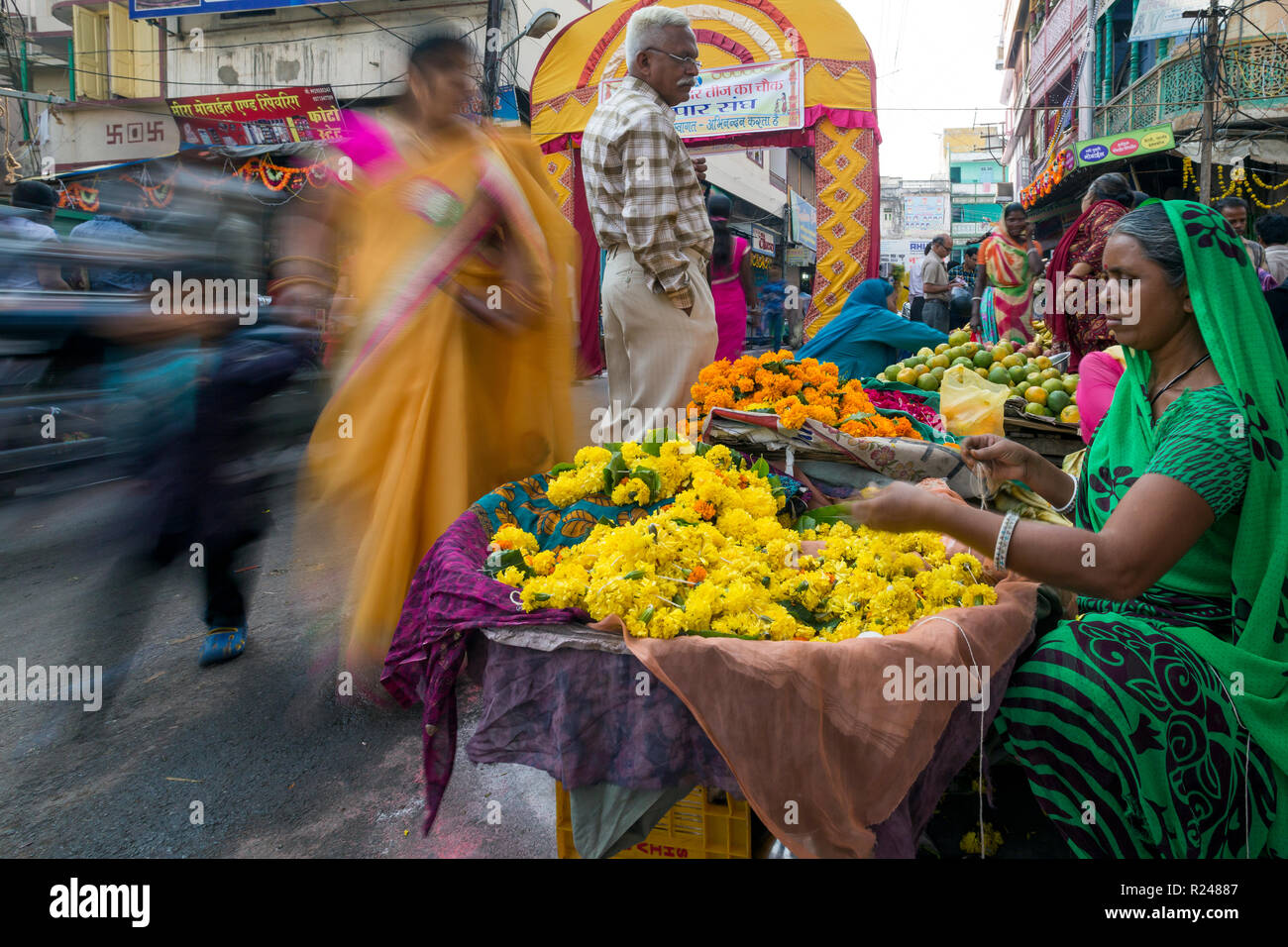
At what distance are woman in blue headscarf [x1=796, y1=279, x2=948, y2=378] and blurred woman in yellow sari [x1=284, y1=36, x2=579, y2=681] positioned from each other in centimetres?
256

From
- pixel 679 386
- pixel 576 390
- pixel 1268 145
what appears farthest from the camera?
pixel 1268 145

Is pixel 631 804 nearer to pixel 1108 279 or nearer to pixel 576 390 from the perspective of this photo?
pixel 1108 279

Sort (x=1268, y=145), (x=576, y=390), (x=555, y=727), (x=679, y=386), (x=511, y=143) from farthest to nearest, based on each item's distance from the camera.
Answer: (x=1268, y=145)
(x=576, y=390)
(x=679, y=386)
(x=511, y=143)
(x=555, y=727)

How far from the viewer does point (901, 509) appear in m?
1.53

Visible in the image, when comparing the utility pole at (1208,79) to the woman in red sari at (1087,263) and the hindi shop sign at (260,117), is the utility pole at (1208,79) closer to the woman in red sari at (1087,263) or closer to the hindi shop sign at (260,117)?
the woman in red sari at (1087,263)

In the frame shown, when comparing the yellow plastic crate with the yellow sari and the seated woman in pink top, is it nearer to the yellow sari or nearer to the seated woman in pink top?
the yellow sari

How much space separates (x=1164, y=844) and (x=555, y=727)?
1167 millimetres

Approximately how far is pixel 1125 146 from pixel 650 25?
1347 centimetres

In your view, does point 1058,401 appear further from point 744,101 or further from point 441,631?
Answer: point 744,101

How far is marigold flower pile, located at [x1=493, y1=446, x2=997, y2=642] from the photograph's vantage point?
1566mm

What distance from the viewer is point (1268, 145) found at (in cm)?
1322

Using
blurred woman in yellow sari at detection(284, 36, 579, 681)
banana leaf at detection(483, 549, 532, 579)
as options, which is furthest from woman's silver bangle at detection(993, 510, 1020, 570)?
blurred woman in yellow sari at detection(284, 36, 579, 681)

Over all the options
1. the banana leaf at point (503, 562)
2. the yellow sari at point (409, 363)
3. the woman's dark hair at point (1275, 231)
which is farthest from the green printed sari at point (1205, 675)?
the woman's dark hair at point (1275, 231)

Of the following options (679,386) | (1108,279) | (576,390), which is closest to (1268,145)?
(576,390)
